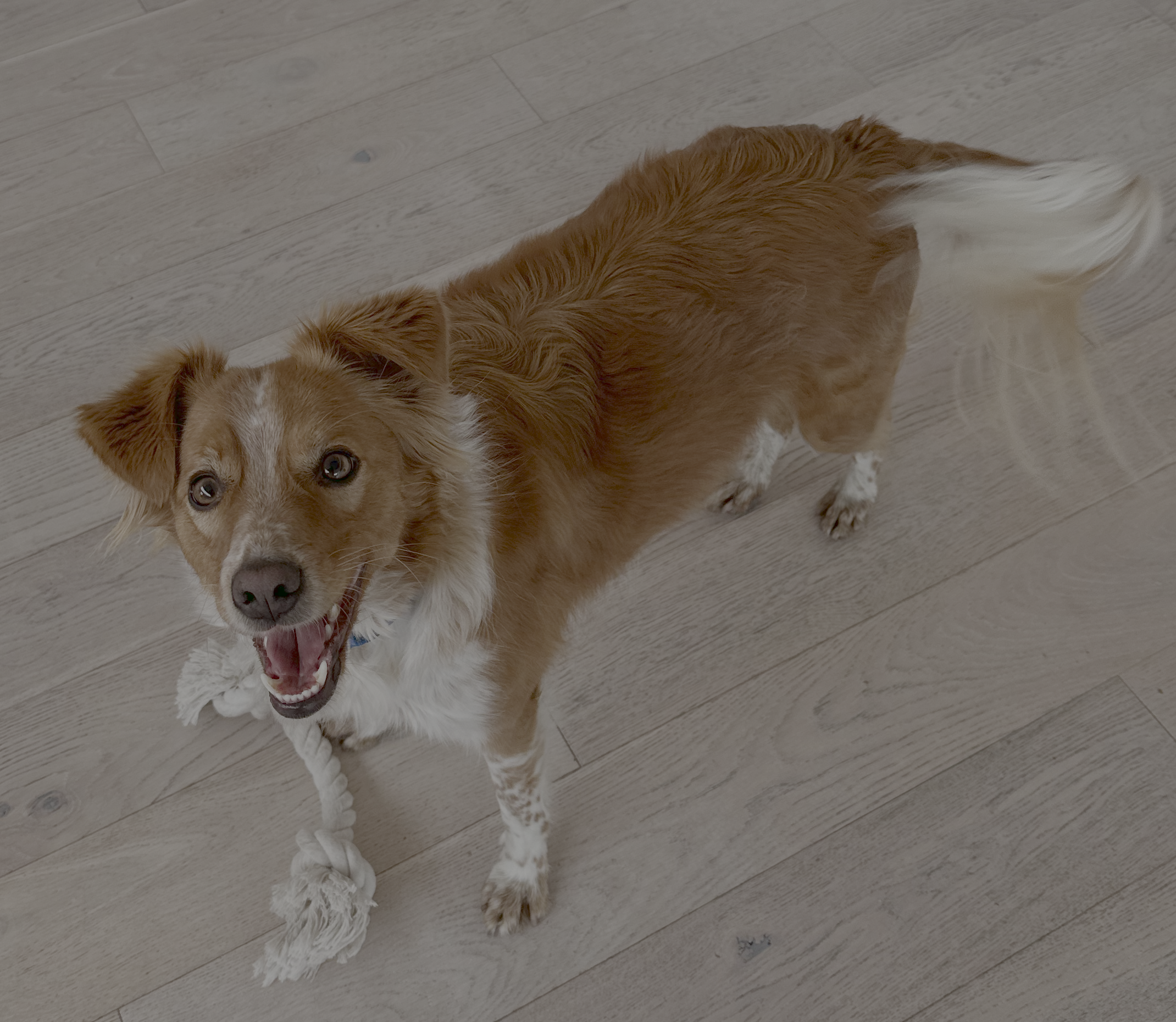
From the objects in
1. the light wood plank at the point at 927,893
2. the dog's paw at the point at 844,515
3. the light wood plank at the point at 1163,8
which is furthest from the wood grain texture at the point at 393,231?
the light wood plank at the point at 927,893

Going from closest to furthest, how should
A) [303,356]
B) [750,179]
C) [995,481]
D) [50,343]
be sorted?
[303,356] → [750,179] → [995,481] → [50,343]

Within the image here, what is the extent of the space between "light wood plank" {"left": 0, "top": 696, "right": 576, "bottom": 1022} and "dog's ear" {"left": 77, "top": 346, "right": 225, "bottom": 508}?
31.9 inches

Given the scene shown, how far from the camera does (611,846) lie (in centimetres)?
200

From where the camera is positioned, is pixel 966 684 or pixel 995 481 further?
pixel 995 481

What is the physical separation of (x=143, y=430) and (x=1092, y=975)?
70.5 inches

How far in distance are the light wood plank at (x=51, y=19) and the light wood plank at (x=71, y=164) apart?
0.35 metres

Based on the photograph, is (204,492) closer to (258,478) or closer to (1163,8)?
(258,478)

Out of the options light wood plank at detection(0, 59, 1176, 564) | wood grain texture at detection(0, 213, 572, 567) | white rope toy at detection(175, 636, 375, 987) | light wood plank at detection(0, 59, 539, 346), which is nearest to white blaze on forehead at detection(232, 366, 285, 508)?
white rope toy at detection(175, 636, 375, 987)

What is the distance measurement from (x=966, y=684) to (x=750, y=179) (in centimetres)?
109

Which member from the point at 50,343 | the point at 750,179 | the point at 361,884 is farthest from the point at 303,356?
the point at 50,343

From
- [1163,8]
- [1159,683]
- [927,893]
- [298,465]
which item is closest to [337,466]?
[298,465]

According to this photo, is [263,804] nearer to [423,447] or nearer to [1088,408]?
[423,447]

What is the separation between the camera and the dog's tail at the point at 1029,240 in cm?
173

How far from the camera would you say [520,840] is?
187 cm
